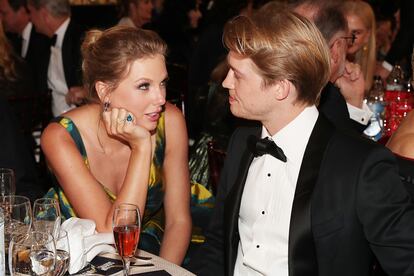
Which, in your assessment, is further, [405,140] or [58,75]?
[58,75]

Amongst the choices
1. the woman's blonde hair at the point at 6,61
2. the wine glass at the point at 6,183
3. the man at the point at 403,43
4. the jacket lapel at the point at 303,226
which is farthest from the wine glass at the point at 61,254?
the man at the point at 403,43

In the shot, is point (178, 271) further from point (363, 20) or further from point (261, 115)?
point (363, 20)

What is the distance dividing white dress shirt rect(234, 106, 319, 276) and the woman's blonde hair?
3058 millimetres

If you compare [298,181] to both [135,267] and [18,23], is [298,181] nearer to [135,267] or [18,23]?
[135,267]

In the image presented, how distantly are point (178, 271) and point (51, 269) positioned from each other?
486 millimetres

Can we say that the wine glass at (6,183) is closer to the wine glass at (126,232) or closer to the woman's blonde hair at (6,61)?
the wine glass at (126,232)

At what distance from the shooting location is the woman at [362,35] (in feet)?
15.0

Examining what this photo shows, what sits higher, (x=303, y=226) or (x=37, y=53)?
(x=37, y=53)

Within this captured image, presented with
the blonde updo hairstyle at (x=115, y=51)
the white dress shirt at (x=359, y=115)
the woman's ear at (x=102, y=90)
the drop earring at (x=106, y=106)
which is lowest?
the white dress shirt at (x=359, y=115)

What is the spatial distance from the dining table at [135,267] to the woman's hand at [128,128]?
2.08 ft

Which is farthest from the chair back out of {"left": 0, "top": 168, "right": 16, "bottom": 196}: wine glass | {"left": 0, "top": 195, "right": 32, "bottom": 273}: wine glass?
{"left": 0, "top": 195, "right": 32, "bottom": 273}: wine glass

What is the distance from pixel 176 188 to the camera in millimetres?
3006

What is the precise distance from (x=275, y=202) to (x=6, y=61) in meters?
3.20

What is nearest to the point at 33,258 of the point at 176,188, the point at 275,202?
the point at 275,202
